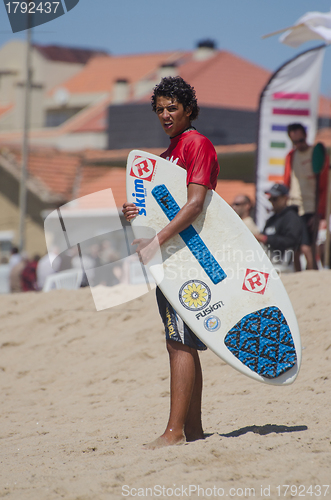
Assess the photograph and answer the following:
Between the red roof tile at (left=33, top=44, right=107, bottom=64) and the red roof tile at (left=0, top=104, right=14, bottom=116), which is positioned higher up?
the red roof tile at (left=33, top=44, right=107, bottom=64)

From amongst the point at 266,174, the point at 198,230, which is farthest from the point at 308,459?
the point at 266,174

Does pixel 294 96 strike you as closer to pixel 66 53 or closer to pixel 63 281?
pixel 63 281

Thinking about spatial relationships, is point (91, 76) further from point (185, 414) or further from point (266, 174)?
point (185, 414)

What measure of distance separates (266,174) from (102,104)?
2682 cm

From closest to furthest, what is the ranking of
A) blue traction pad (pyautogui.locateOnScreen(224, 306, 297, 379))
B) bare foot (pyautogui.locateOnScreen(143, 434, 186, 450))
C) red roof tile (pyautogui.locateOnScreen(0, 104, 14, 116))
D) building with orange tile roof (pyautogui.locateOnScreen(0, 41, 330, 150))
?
bare foot (pyautogui.locateOnScreen(143, 434, 186, 450))
blue traction pad (pyautogui.locateOnScreen(224, 306, 297, 379))
building with orange tile roof (pyautogui.locateOnScreen(0, 41, 330, 150))
red roof tile (pyautogui.locateOnScreen(0, 104, 14, 116))

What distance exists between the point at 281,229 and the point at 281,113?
10.5 ft

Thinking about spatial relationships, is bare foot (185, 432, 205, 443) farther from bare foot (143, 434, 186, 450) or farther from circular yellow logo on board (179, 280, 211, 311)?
circular yellow logo on board (179, 280, 211, 311)

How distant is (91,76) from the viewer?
39.5m

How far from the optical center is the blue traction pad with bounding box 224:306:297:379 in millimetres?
2832

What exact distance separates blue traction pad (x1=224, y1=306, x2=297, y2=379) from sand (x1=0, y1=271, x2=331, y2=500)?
34 cm

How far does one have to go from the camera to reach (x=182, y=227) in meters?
2.74

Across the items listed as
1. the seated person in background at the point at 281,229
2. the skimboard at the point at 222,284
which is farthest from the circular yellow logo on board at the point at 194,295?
the seated person in background at the point at 281,229

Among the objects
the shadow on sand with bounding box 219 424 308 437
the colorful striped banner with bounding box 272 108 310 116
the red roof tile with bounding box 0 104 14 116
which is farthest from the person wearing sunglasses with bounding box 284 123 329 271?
the red roof tile with bounding box 0 104 14 116

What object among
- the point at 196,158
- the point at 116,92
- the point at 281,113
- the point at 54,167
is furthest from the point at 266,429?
the point at 116,92
